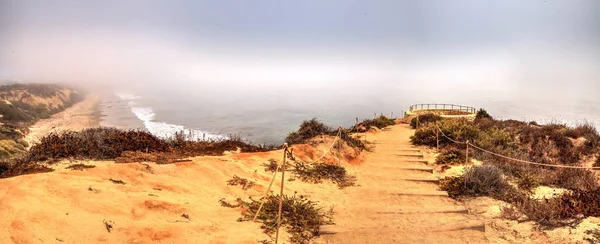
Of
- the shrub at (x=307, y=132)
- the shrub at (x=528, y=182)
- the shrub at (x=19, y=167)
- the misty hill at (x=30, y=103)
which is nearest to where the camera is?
the shrub at (x=19, y=167)

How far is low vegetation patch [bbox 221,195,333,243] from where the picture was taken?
651 cm

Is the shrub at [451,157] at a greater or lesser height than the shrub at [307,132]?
lesser

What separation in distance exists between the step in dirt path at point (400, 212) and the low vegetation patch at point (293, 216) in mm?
279

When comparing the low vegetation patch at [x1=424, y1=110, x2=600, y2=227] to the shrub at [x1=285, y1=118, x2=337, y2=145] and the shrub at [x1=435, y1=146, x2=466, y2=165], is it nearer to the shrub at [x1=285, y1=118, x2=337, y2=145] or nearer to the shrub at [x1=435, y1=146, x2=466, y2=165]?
the shrub at [x1=435, y1=146, x2=466, y2=165]

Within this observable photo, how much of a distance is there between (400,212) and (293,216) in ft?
8.45

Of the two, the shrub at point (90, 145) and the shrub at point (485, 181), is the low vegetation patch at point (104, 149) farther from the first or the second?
the shrub at point (485, 181)

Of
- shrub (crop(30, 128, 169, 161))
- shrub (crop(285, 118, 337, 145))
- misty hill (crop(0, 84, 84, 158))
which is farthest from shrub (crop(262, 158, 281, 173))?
misty hill (crop(0, 84, 84, 158))

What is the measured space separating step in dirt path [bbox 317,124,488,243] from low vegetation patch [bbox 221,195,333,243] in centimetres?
28

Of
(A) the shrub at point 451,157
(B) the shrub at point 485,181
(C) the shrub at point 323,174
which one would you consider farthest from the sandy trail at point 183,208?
(A) the shrub at point 451,157

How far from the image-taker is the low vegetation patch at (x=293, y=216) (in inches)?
256

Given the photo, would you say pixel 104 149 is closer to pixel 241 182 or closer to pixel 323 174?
pixel 241 182

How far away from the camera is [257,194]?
8.41 meters

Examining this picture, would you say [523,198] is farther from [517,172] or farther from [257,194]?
[257,194]

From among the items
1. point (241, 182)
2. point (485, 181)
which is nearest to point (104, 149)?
point (241, 182)
